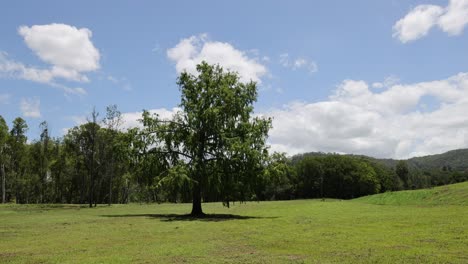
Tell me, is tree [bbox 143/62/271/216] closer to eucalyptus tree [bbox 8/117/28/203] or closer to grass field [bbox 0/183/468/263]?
grass field [bbox 0/183/468/263]

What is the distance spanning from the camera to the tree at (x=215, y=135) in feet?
110

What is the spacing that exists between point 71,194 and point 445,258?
9418 cm

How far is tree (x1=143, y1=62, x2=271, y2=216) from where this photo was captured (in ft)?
110

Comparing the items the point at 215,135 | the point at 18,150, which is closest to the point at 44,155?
the point at 18,150

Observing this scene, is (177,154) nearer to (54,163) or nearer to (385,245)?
(385,245)

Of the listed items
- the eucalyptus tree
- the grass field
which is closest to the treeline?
the eucalyptus tree

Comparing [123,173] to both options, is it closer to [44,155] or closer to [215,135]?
[44,155]

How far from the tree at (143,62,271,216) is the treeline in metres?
0.56

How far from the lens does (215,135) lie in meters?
35.0

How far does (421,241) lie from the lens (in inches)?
615

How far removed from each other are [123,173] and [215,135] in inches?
2042

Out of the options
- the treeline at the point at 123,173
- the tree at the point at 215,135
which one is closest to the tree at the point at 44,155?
the treeline at the point at 123,173

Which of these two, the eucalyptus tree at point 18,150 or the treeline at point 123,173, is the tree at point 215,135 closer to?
the treeline at point 123,173

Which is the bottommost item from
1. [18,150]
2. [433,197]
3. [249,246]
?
[249,246]
